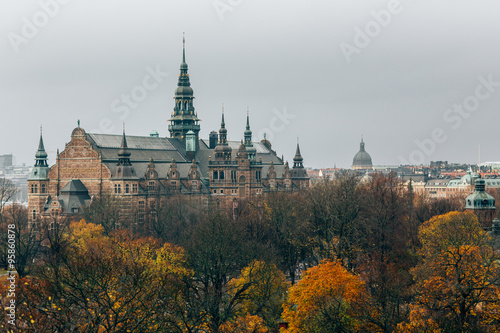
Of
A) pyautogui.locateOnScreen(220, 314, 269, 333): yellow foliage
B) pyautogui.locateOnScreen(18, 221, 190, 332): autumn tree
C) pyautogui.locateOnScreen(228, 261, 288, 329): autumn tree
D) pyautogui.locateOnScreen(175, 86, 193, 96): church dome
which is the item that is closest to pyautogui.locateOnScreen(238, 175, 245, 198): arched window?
pyautogui.locateOnScreen(175, 86, 193, 96): church dome

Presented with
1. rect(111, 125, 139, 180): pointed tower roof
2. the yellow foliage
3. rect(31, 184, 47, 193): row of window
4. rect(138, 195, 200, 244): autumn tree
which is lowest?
the yellow foliage

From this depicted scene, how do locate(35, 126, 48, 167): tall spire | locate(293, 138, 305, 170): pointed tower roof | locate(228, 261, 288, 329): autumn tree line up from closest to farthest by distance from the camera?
locate(228, 261, 288, 329): autumn tree
locate(35, 126, 48, 167): tall spire
locate(293, 138, 305, 170): pointed tower roof

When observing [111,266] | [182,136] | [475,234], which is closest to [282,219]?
[475,234]

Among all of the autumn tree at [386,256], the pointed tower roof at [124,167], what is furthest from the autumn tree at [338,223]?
the pointed tower roof at [124,167]

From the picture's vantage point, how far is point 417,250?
9019cm

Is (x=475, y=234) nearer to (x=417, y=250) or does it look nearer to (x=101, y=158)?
(x=417, y=250)

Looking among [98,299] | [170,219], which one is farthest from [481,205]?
[98,299]

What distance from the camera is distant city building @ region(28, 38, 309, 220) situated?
14062cm

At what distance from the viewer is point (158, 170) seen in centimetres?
15412

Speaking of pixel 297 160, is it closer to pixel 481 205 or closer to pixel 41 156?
pixel 41 156

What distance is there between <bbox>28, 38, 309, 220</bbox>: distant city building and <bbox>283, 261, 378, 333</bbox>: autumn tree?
75.2m

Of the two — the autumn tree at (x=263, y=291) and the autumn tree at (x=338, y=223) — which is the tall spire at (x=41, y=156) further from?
the autumn tree at (x=263, y=291)

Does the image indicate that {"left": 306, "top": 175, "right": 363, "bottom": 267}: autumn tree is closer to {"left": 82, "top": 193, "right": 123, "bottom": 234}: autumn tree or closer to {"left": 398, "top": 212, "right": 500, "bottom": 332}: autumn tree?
{"left": 398, "top": 212, "right": 500, "bottom": 332}: autumn tree

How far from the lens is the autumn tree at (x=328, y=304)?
2267 inches
